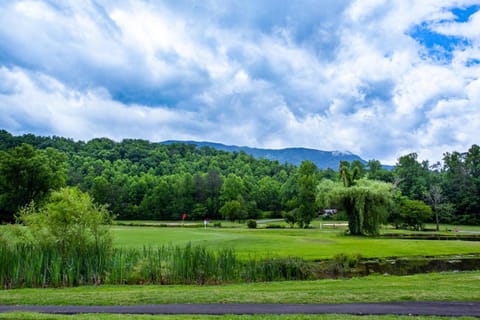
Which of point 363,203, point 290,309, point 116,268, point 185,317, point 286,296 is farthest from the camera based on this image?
point 363,203

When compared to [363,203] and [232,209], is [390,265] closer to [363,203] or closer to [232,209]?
[363,203]

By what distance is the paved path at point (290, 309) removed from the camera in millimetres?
9655

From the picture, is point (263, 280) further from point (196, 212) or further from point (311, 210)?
point (196, 212)

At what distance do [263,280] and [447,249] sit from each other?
718 inches

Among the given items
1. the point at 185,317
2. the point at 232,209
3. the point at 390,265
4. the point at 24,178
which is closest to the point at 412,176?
the point at 232,209

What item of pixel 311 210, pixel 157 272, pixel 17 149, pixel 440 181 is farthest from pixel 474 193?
pixel 17 149

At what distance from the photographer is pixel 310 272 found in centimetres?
1820

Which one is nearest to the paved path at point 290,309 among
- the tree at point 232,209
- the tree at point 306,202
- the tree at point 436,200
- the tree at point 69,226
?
the tree at point 69,226

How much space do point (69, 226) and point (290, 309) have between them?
43.8 ft

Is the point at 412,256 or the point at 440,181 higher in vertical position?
the point at 440,181

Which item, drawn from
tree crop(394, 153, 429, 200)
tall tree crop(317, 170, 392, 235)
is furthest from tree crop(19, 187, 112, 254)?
tree crop(394, 153, 429, 200)

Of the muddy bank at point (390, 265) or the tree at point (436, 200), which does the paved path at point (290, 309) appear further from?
the tree at point (436, 200)

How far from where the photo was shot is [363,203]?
42.1 meters

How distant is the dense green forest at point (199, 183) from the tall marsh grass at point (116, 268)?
3293 centimetres
